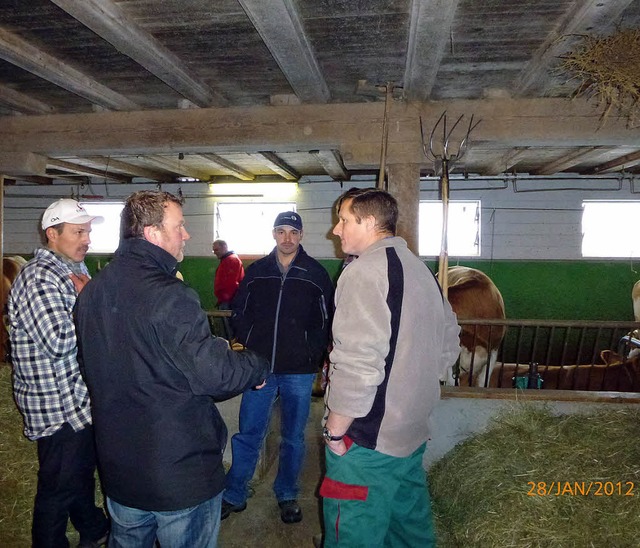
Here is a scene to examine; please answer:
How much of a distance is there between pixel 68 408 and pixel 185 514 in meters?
0.92

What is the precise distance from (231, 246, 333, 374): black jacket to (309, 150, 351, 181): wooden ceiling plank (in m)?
2.82

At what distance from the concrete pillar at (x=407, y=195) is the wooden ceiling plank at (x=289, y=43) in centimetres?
77

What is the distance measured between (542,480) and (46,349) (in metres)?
2.61

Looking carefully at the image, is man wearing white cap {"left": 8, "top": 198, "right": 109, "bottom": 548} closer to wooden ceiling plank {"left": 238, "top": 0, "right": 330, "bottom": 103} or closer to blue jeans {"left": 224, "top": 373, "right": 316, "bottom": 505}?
blue jeans {"left": 224, "top": 373, "right": 316, "bottom": 505}

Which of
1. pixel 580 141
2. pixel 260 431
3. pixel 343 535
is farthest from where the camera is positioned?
pixel 580 141

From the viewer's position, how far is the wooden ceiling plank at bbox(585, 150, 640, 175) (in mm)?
6282

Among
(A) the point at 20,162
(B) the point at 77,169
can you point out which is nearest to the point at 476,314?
(A) the point at 20,162

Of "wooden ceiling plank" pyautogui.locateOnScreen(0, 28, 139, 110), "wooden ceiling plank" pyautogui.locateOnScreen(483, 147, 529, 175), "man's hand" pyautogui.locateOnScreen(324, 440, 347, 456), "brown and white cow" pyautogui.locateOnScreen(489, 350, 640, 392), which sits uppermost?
"wooden ceiling plank" pyautogui.locateOnScreen(483, 147, 529, 175)

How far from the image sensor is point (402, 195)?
3.41 metres

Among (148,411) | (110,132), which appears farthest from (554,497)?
(110,132)

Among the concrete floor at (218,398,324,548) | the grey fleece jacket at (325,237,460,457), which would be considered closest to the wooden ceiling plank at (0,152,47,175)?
the concrete floor at (218,398,324,548)

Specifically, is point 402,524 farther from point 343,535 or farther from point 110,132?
point 110,132

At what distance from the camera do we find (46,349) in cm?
205

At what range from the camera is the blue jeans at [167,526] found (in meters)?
1.57
